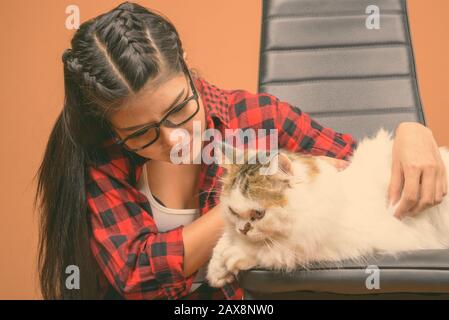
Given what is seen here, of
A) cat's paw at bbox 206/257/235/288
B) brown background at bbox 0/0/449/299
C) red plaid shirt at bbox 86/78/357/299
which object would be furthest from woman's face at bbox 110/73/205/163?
brown background at bbox 0/0/449/299

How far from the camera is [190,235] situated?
957mm

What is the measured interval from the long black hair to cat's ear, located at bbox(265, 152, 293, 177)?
0.29 meters

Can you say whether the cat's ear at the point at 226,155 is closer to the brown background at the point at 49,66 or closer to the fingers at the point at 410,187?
the fingers at the point at 410,187

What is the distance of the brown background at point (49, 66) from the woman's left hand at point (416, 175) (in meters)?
1.16

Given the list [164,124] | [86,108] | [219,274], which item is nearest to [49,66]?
[86,108]

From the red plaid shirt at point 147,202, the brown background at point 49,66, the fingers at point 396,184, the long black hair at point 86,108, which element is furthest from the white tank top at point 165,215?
the brown background at point 49,66

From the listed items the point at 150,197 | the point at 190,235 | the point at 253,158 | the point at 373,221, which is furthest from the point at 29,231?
the point at 373,221

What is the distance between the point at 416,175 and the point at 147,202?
23.8 inches

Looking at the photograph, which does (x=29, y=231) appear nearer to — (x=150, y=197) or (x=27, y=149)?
(x=27, y=149)

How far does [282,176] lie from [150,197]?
1.30 feet

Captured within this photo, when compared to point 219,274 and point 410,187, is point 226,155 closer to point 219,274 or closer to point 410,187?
point 219,274

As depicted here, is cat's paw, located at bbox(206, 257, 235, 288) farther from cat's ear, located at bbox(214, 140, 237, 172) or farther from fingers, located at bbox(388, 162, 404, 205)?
fingers, located at bbox(388, 162, 404, 205)

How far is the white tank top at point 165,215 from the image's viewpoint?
114cm

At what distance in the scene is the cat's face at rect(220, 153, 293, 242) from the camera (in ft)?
2.86
